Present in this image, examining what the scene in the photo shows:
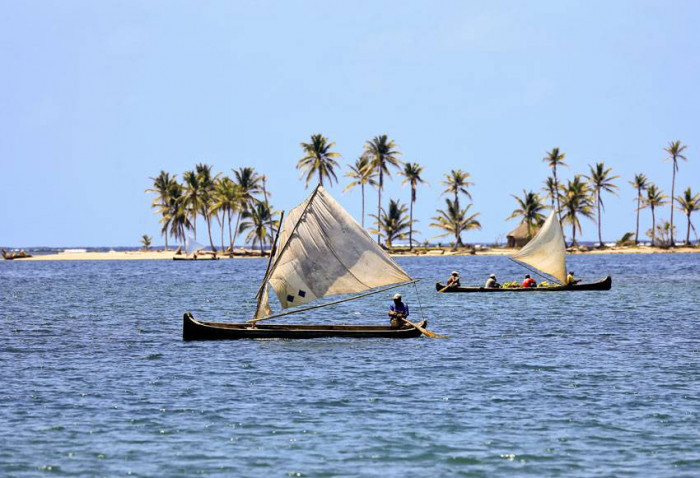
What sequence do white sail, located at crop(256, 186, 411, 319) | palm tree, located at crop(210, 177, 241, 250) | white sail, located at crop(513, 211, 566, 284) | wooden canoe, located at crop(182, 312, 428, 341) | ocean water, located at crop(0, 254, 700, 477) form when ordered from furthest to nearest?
palm tree, located at crop(210, 177, 241, 250)
white sail, located at crop(513, 211, 566, 284)
wooden canoe, located at crop(182, 312, 428, 341)
white sail, located at crop(256, 186, 411, 319)
ocean water, located at crop(0, 254, 700, 477)

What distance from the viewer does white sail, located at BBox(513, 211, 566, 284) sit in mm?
69062

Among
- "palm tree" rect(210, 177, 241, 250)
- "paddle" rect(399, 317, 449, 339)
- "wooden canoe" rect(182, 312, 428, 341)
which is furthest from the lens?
"palm tree" rect(210, 177, 241, 250)

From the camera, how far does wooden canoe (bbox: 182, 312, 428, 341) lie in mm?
36531

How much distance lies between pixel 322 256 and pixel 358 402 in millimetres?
12454

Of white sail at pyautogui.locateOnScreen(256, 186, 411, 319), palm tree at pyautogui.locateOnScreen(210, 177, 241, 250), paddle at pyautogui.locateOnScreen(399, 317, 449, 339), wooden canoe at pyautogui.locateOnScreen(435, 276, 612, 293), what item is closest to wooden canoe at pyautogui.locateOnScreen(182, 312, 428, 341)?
paddle at pyautogui.locateOnScreen(399, 317, 449, 339)

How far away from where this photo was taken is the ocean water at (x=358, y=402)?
18219 millimetres

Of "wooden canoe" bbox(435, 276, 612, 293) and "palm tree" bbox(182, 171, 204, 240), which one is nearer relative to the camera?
"wooden canoe" bbox(435, 276, 612, 293)

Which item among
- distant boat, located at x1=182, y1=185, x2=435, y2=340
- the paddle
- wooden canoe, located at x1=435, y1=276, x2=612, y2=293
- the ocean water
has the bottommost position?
the ocean water

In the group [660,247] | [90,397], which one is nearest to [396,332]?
[90,397]

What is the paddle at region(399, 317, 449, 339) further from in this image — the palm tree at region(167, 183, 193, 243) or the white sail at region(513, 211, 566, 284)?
the palm tree at region(167, 183, 193, 243)

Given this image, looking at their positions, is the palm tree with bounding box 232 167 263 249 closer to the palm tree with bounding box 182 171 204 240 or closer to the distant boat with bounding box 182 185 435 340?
the palm tree with bounding box 182 171 204 240

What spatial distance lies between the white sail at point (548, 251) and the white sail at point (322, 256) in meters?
34.5

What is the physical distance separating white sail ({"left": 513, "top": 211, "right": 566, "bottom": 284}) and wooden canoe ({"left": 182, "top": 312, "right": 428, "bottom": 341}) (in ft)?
108

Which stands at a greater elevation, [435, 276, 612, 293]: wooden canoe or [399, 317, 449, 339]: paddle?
[435, 276, 612, 293]: wooden canoe
